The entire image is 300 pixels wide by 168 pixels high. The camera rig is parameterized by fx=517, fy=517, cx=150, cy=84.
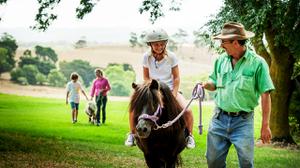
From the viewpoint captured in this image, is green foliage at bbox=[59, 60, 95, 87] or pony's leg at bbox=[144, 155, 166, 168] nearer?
pony's leg at bbox=[144, 155, 166, 168]

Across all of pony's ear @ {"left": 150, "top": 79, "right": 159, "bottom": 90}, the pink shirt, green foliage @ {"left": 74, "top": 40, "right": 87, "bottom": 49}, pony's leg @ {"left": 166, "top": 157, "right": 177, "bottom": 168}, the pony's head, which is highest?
green foliage @ {"left": 74, "top": 40, "right": 87, "bottom": 49}

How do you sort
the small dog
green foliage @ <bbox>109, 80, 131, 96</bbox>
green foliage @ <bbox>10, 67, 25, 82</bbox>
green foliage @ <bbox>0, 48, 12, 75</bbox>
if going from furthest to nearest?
green foliage @ <bbox>109, 80, 131, 96</bbox>
green foliage @ <bbox>10, 67, 25, 82</bbox>
green foliage @ <bbox>0, 48, 12, 75</bbox>
the small dog

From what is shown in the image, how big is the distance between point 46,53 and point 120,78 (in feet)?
19.1

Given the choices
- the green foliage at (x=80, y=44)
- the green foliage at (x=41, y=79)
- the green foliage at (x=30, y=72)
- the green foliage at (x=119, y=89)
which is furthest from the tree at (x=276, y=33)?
the green foliage at (x=80, y=44)

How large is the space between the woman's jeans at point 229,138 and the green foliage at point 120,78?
101 ft

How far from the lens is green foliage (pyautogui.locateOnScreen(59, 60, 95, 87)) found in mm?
38719

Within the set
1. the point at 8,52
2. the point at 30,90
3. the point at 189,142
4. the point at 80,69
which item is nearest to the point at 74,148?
the point at 189,142

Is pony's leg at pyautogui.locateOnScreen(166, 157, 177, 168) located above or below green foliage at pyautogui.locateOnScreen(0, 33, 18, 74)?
below

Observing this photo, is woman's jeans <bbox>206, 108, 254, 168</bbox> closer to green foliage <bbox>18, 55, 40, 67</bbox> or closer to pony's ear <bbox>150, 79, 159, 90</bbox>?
pony's ear <bbox>150, 79, 159, 90</bbox>

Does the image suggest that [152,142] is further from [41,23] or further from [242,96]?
[41,23]

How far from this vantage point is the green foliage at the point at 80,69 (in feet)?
127

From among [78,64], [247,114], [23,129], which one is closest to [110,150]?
[23,129]

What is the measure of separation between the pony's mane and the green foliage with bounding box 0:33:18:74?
26797mm

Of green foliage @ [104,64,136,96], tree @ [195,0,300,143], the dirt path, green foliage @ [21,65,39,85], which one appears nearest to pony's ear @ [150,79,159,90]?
tree @ [195,0,300,143]
